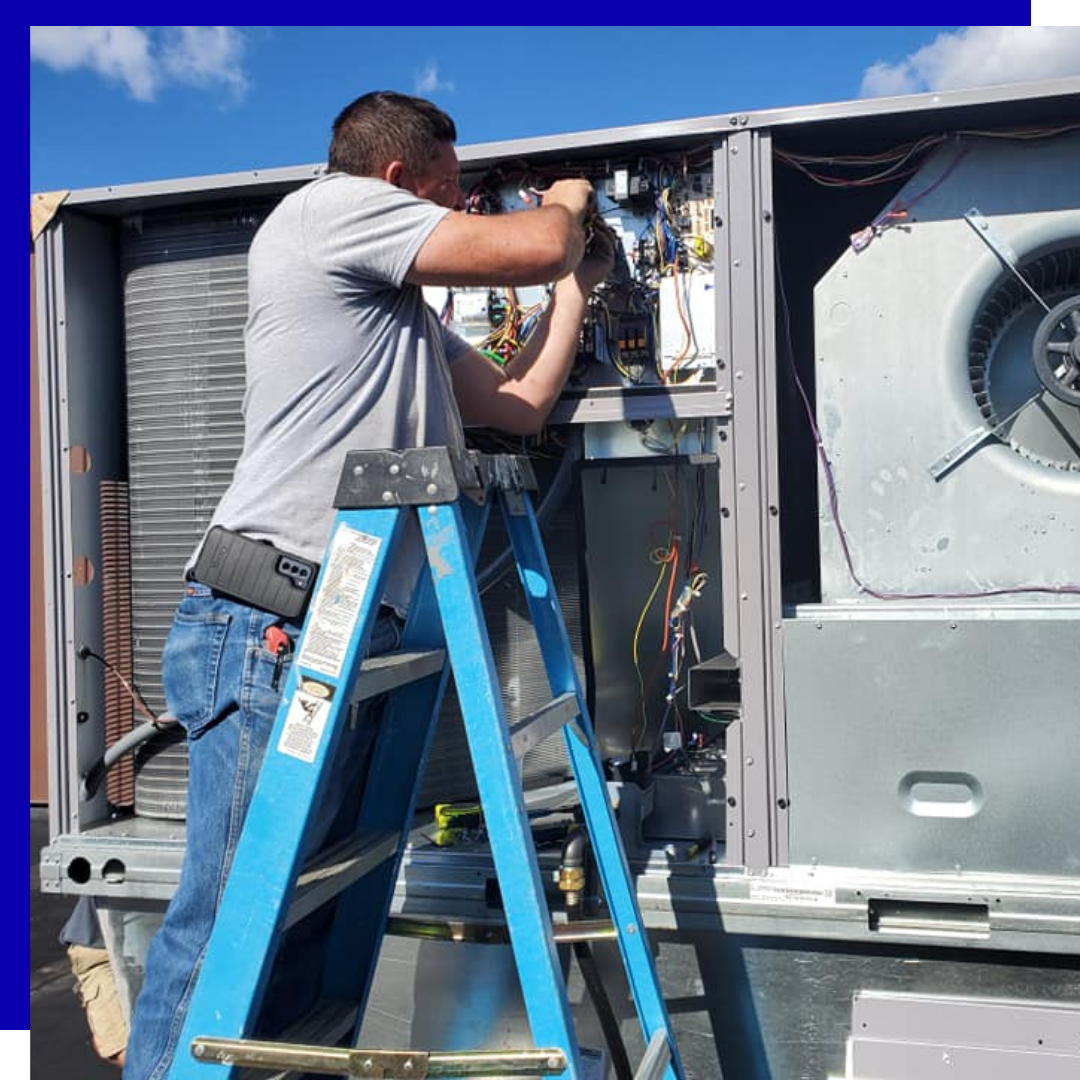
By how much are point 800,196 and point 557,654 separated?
58.3 inches

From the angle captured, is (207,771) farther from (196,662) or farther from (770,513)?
(770,513)

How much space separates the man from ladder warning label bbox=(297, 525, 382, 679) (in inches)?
5.7

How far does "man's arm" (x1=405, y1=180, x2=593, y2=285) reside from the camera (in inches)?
70.3

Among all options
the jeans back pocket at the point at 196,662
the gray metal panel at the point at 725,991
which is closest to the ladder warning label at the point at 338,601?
the jeans back pocket at the point at 196,662

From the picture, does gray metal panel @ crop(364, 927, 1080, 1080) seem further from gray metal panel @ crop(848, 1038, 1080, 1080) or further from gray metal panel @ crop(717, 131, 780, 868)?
gray metal panel @ crop(717, 131, 780, 868)

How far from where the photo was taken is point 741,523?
7.89 ft

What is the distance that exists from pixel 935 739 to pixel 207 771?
1.38 m

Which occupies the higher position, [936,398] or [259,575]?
[936,398]

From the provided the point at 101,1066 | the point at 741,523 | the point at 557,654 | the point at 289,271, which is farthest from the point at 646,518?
the point at 101,1066

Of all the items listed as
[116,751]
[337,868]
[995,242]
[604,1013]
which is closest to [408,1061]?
[337,868]

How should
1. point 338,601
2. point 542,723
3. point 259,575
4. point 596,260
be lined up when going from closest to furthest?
1. point 338,601
2. point 259,575
3. point 542,723
4. point 596,260

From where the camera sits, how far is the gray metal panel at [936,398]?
243cm

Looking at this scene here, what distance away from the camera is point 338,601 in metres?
1.66

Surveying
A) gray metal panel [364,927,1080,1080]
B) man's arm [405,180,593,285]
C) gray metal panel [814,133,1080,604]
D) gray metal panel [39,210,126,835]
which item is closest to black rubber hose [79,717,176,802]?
gray metal panel [39,210,126,835]
